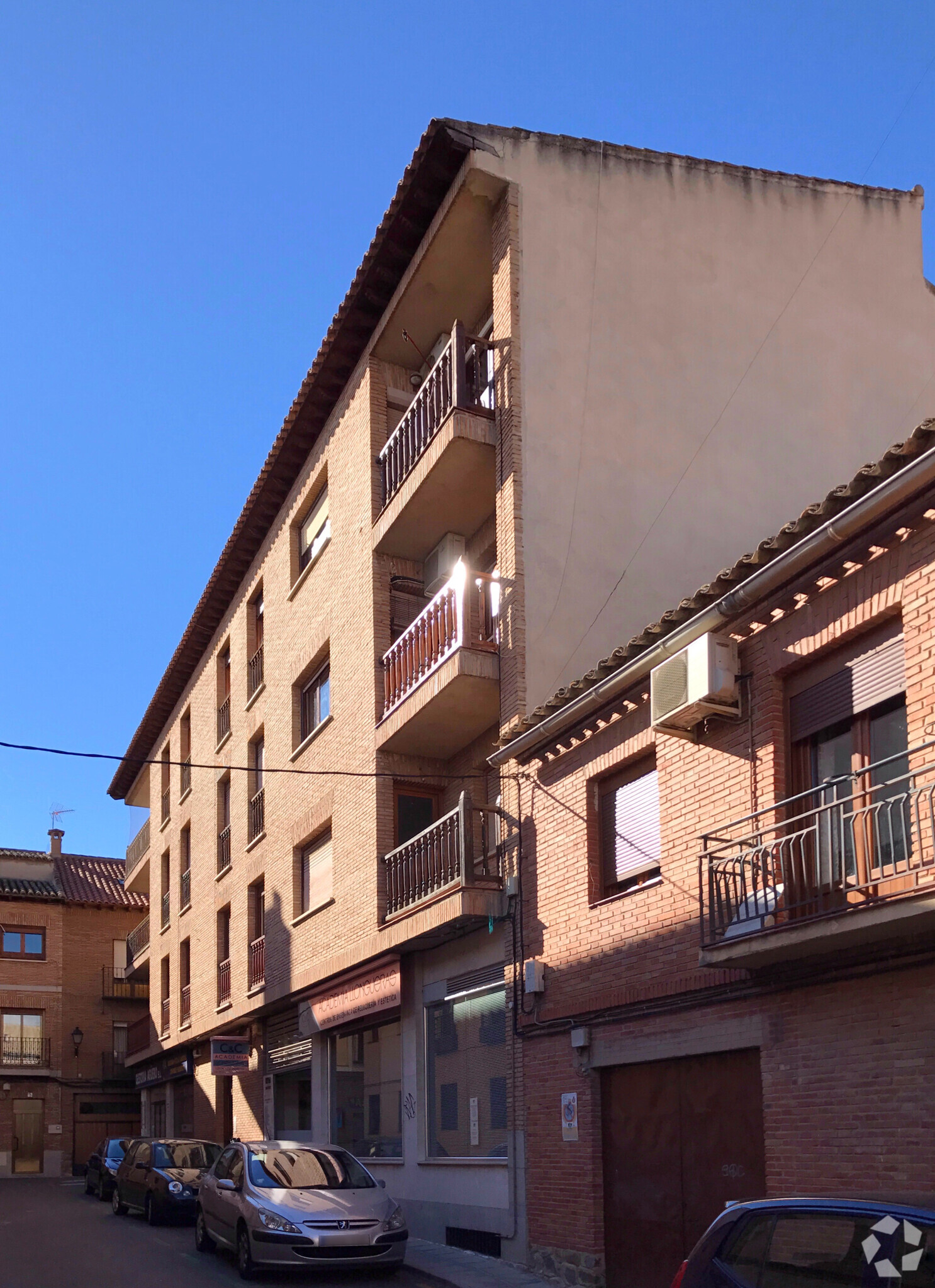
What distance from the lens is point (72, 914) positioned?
4422cm

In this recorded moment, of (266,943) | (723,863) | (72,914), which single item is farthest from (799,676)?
(72,914)

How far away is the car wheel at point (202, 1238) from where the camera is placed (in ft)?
51.9

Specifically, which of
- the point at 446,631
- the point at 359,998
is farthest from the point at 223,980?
the point at 446,631

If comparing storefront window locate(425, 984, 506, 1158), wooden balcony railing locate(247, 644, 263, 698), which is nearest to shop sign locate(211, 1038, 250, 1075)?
wooden balcony railing locate(247, 644, 263, 698)

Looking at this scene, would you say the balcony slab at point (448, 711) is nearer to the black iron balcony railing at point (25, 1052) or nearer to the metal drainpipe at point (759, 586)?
the metal drainpipe at point (759, 586)

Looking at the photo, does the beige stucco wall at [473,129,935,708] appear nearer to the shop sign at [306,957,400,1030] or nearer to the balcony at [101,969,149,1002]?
the shop sign at [306,957,400,1030]

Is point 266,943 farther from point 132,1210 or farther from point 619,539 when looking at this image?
point 619,539

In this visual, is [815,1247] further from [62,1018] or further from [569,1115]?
[62,1018]

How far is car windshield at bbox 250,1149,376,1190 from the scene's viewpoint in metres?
14.4

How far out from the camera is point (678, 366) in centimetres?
1681

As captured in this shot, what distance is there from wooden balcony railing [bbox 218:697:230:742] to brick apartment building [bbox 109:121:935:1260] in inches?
256

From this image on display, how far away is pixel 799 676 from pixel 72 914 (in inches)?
1483

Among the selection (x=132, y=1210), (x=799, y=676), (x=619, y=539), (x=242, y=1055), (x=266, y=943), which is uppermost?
(x=619, y=539)

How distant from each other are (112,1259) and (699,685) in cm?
980
